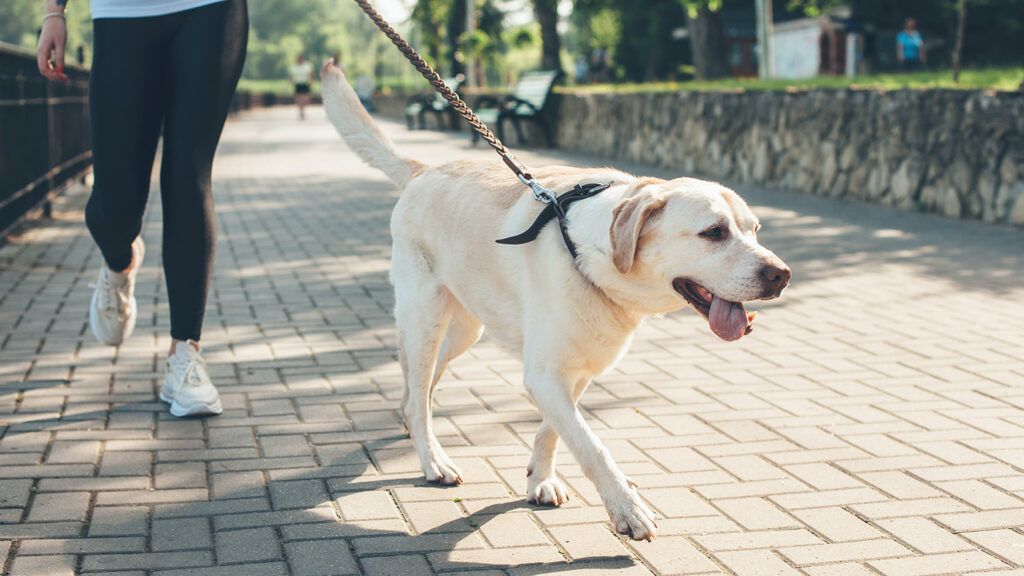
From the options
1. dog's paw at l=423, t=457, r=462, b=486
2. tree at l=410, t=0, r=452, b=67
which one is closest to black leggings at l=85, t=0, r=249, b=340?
dog's paw at l=423, t=457, r=462, b=486

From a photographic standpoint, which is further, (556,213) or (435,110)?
(435,110)

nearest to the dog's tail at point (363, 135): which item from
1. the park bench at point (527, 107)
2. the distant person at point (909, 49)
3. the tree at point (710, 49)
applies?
the park bench at point (527, 107)

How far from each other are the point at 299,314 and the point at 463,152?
1319 cm

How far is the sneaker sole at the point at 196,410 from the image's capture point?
434 cm

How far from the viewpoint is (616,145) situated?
18.8 m

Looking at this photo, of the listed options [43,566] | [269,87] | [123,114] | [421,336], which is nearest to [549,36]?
[123,114]

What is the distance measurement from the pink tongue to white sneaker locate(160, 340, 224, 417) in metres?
2.16

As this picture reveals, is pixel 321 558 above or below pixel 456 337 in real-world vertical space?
below

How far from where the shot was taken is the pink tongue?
Answer: 9.92ft

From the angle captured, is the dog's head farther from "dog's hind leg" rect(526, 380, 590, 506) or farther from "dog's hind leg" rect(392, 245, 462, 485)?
"dog's hind leg" rect(392, 245, 462, 485)

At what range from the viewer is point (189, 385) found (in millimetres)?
4375

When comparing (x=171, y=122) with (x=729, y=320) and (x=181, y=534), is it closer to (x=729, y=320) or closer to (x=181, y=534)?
(x=181, y=534)

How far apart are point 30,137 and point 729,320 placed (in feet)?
28.0

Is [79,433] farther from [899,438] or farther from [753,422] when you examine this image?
[899,438]
